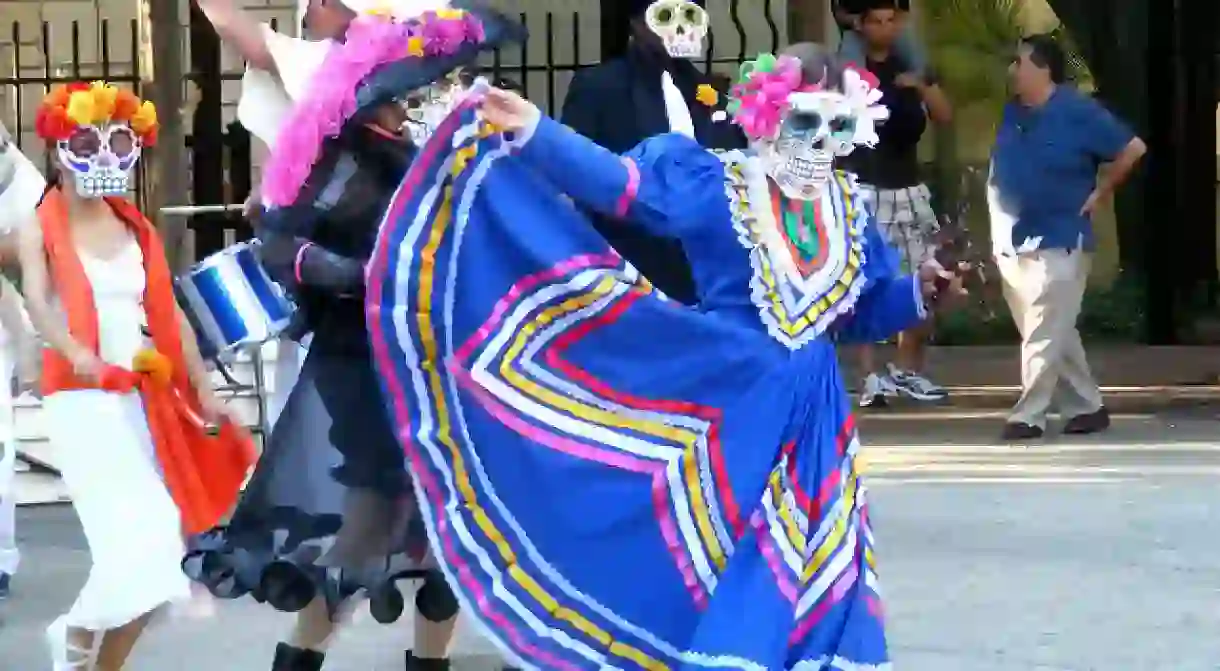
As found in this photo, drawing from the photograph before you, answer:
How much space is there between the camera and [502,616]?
463 centimetres

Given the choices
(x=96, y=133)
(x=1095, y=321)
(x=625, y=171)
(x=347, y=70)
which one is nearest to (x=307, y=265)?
(x=347, y=70)

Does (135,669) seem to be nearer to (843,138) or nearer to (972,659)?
(972,659)

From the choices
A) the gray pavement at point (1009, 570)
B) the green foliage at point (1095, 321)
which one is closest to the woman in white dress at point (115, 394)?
the gray pavement at point (1009, 570)

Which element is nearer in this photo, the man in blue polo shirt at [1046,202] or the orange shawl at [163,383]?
the orange shawl at [163,383]

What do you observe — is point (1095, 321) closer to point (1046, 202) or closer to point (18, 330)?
point (1046, 202)

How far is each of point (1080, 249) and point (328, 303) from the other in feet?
19.7

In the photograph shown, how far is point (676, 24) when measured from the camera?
706 centimetres

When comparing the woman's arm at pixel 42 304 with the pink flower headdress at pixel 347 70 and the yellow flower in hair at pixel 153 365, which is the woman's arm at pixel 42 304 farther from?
the pink flower headdress at pixel 347 70

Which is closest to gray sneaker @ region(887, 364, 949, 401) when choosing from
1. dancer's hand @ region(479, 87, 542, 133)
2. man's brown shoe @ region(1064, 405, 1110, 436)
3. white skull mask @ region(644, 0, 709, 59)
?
man's brown shoe @ region(1064, 405, 1110, 436)

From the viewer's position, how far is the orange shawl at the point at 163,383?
18.6 feet

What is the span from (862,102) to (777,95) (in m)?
0.20

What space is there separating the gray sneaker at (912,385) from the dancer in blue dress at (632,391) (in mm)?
7243

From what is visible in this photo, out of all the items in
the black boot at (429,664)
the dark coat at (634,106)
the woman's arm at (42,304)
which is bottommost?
the black boot at (429,664)

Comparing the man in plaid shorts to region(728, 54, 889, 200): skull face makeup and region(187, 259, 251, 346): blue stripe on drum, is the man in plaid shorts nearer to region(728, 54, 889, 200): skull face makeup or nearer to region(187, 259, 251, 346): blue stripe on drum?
region(187, 259, 251, 346): blue stripe on drum
